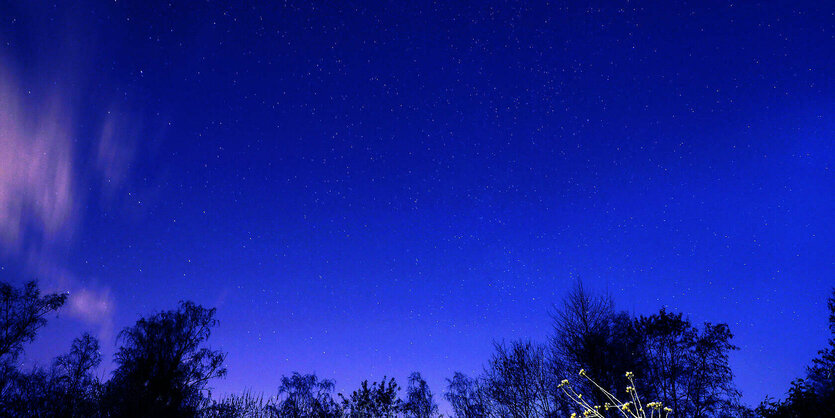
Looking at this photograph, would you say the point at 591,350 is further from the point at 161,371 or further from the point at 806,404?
the point at 161,371

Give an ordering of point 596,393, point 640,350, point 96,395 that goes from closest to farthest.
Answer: point 596,393
point 96,395
point 640,350

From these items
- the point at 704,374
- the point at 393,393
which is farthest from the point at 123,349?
the point at 704,374

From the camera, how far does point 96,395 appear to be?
19.4 m

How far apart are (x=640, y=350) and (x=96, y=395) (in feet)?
104

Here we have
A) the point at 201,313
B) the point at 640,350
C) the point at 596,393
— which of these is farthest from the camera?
the point at 201,313

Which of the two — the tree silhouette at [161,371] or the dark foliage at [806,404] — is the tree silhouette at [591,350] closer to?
the dark foliage at [806,404]

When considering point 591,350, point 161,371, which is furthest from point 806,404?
point 161,371

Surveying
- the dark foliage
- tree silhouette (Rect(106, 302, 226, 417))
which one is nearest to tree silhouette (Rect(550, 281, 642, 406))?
the dark foliage

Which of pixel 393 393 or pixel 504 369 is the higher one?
pixel 504 369

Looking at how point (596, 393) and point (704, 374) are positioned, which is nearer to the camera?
point (596, 393)

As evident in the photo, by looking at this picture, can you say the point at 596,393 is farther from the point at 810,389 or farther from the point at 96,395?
the point at 96,395

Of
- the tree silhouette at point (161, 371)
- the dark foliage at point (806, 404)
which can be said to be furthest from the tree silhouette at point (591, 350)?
the tree silhouette at point (161, 371)

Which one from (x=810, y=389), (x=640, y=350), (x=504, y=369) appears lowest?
(x=810, y=389)

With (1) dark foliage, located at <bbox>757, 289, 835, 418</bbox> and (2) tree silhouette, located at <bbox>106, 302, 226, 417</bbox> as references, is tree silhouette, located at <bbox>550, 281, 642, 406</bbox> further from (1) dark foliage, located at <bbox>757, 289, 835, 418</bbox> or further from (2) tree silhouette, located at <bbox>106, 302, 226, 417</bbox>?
(2) tree silhouette, located at <bbox>106, 302, 226, 417</bbox>
